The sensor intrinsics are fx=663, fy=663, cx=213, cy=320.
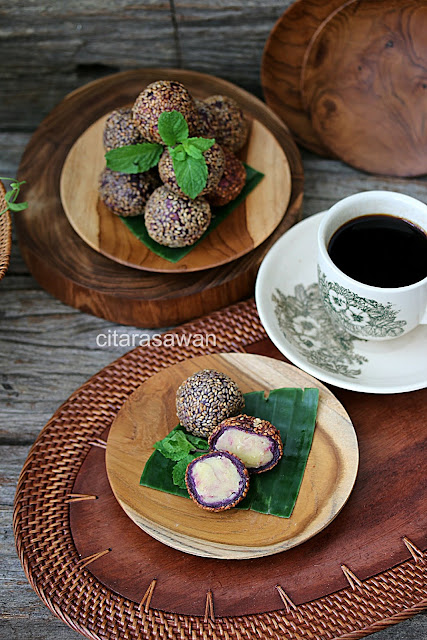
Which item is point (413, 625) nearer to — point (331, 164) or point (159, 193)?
point (159, 193)

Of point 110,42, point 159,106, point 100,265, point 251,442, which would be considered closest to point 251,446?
point 251,442

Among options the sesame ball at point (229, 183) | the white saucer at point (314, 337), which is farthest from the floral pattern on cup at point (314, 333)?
the sesame ball at point (229, 183)

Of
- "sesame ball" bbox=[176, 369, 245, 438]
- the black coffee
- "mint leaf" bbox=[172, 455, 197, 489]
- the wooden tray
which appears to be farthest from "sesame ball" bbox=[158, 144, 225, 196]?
"mint leaf" bbox=[172, 455, 197, 489]

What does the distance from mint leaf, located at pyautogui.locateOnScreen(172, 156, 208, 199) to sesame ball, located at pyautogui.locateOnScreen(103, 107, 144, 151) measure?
155 mm

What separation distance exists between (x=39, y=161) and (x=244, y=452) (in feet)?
2.62

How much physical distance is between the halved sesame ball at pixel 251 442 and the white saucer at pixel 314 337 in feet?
0.45

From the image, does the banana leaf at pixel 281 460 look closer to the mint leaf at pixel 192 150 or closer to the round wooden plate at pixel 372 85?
the mint leaf at pixel 192 150

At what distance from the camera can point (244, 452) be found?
37.4 inches

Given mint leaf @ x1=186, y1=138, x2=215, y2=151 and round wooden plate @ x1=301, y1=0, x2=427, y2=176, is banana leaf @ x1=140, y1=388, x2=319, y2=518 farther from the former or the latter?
round wooden plate @ x1=301, y1=0, x2=427, y2=176

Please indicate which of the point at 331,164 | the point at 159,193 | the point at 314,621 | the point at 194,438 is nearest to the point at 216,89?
the point at 331,164

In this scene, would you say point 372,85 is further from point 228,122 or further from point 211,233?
point 211,233

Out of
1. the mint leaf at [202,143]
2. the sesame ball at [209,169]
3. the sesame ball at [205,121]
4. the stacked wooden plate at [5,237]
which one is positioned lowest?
the stacked wooden plate at [5,237]

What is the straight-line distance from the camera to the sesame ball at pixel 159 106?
115cm

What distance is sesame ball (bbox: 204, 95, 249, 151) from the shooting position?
1.29 meters
